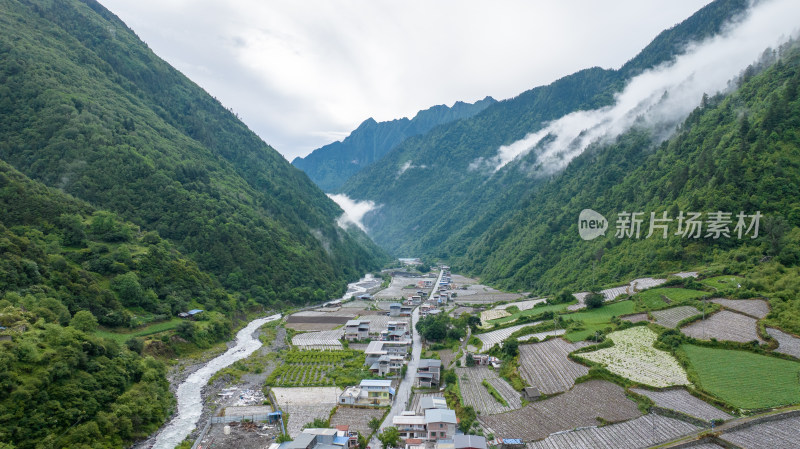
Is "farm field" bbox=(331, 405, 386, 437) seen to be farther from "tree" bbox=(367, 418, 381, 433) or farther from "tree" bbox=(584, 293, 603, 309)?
"tree" bbox=(584, 293, 603, 309)

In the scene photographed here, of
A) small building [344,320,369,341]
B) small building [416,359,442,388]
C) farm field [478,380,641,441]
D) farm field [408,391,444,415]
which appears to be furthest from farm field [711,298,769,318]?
small building [344,320,369,341]

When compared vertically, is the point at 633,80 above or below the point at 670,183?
above

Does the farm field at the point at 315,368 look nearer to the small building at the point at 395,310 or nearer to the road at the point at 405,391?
the road at the point at 405,391

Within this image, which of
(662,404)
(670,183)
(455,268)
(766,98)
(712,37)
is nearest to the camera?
(662,404)

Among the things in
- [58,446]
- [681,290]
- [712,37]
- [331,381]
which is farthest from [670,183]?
[712,37]

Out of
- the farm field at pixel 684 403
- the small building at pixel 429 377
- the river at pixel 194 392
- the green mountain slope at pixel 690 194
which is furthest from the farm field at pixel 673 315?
the river at pixel 194 392

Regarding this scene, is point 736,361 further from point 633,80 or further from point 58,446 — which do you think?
point 633,80

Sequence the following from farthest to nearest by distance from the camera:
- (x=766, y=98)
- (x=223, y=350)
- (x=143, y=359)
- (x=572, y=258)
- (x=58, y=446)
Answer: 1. (x=572, y=258)
2. (x=766, y=98)
3. (x=223, y=350)
4. (x=143, y=359)
5. (x=58, y=446)
